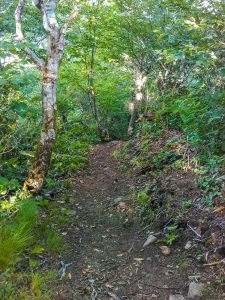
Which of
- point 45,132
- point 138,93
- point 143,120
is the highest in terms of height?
point 45,132

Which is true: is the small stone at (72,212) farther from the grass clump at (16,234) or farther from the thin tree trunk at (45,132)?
the grass clump at (16,234)

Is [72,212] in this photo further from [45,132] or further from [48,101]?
[48,101]

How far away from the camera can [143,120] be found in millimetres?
9664

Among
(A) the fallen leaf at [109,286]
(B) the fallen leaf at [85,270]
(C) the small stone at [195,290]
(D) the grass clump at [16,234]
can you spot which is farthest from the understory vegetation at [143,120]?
(C) the small stone at [195,290]

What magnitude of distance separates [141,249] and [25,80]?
10.7ft

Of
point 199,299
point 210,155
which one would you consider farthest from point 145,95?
point 199,299

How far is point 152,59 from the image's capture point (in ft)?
34.3

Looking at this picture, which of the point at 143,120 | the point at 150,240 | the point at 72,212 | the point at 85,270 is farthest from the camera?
the point at 143,120

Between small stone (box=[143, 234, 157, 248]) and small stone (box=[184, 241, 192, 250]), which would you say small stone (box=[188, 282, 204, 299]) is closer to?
small stone (box=[184, 241, 192, 250])

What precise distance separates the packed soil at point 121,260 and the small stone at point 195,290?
54 mm

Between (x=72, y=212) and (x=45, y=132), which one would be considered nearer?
(x=72, y=212)

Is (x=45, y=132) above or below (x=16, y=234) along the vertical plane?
above

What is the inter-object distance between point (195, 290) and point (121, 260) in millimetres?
1079

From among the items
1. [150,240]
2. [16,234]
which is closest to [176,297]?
[150,240]
